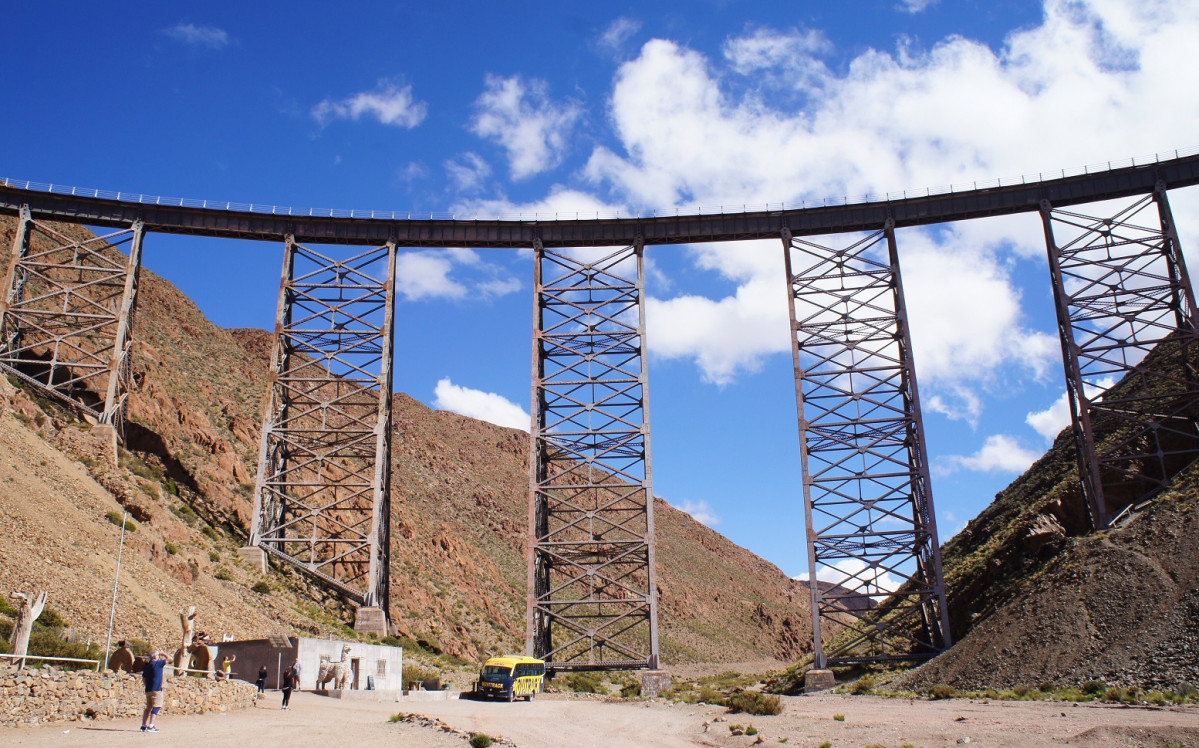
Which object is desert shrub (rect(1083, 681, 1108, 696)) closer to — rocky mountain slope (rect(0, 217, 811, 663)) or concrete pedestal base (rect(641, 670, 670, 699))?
concrete pedestal base (rect(641, 670, 670, 699))

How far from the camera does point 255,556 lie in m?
25.5

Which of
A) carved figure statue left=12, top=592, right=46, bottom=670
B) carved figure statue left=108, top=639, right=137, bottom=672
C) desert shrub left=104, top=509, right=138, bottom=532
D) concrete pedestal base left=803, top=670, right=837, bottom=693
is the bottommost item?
concrete pedestal base left=803, top=670, right=837, bottom=693

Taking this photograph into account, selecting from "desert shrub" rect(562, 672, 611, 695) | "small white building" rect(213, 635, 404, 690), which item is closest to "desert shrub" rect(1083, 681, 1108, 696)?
"desert shrub" rect(562, 672, 611, 695)

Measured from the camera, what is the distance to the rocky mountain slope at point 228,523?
1992cm

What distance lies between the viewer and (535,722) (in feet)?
53.6

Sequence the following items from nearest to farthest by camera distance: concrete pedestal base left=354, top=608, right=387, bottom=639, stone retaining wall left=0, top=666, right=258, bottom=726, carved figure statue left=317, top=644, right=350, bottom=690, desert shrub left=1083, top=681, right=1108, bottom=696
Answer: stone retaining wall left=0, top=666, right=258, bottom=726 < desert shrub left=1083, top=681, right=1108, bottom=696 < carved figure statue left=317, top=644, right=350, bottom=690 < concrete pedestal base left=354, top=608, right=387, bottom=639

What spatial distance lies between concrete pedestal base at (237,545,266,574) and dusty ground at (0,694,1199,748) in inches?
317

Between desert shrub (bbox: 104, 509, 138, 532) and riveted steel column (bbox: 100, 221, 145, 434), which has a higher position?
riveted steel column (bbox: 100, 221, 145, 434)

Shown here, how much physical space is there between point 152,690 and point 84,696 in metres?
1.13

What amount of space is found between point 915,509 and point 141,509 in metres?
21.0

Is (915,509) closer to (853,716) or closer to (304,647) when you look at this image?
(853,716)

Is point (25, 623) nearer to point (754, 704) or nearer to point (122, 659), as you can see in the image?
point (122, 659)

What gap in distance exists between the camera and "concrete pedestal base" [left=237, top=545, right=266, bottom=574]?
999 inches

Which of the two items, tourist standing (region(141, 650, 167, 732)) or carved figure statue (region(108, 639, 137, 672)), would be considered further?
carved figure statue (region(108, 639, 137, 672))
